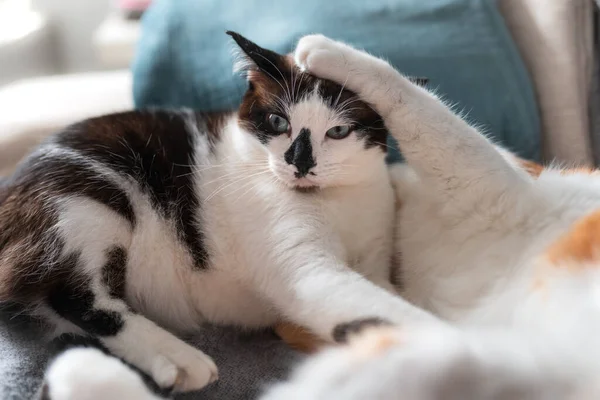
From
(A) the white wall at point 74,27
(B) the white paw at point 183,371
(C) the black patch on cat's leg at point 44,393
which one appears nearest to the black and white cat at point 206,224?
(B) the white paw at point 183,371

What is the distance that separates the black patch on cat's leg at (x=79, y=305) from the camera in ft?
3.01

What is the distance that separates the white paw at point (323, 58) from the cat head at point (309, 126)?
3 centimetres

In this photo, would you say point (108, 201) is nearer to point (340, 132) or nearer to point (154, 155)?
point (154, 155)

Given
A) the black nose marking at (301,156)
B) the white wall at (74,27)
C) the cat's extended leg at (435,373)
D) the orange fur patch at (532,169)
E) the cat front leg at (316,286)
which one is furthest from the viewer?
the white wall at (74,27)

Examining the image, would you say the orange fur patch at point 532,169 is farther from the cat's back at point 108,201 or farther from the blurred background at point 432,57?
the cat's back at point 108,201

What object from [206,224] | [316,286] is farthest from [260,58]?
[316,286]

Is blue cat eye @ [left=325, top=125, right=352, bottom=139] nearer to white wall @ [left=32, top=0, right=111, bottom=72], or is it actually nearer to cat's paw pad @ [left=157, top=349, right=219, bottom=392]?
cat's paw pad @ [left=157, top=349, right=219, bottom=392]

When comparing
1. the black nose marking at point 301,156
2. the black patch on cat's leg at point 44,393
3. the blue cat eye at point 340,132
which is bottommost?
the black patch on cat's leg at point 44,393

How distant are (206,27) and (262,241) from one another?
2.37 ft

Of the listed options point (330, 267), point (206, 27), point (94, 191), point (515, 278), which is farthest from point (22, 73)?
point (515, 278)

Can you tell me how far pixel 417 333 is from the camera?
730 millimetres

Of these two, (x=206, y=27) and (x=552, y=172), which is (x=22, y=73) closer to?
(x=206, y=27)

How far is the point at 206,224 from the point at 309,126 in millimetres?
278

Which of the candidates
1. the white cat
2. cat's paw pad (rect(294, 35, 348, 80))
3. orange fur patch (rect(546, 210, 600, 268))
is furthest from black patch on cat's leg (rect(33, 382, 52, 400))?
orange fur patch (rect(546, 210, 600, 268))
